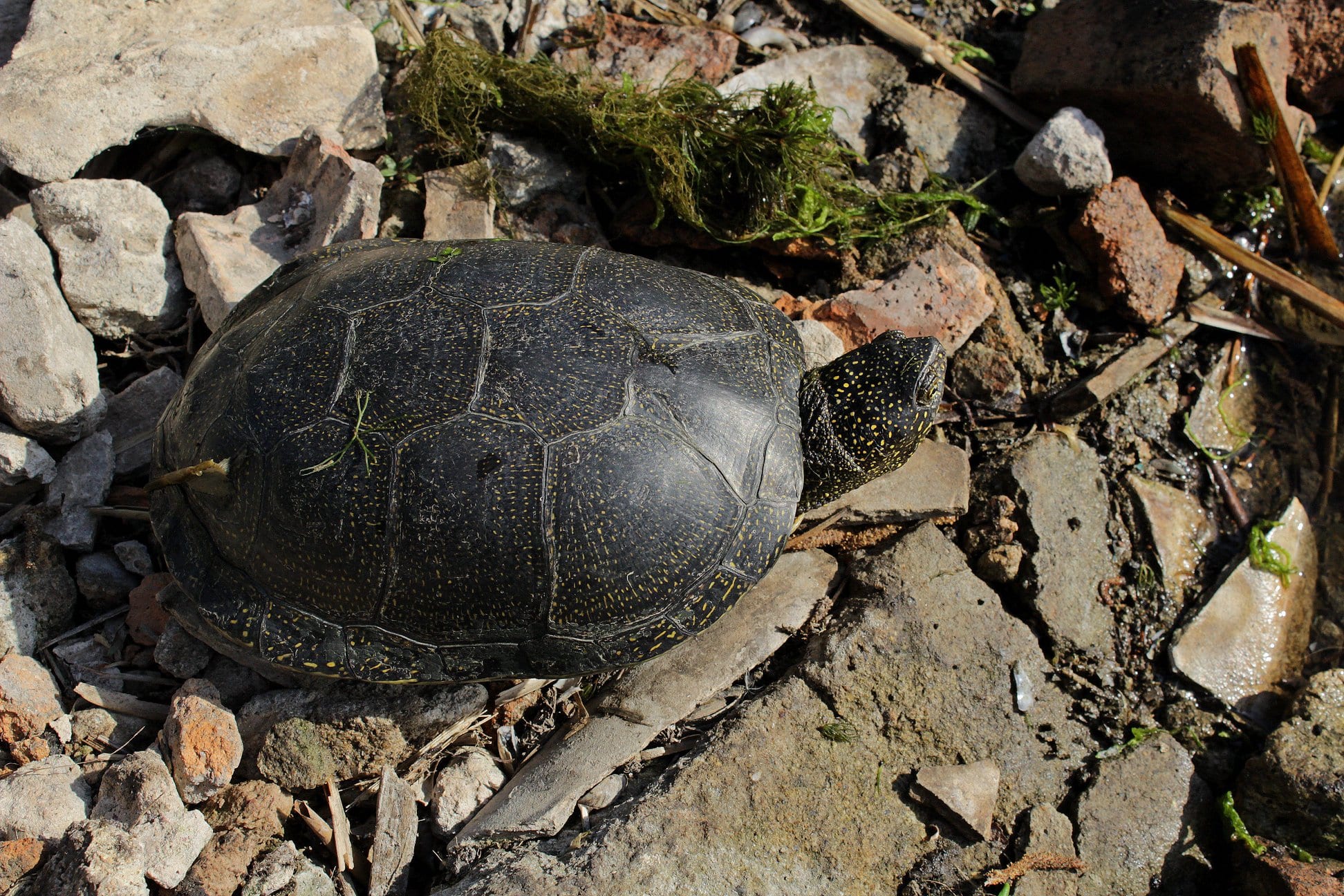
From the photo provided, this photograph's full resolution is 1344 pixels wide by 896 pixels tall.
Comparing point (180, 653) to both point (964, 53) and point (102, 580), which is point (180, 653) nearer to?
point (102, 580)

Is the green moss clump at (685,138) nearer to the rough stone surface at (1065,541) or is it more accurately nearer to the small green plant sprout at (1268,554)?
the rough stone surface at (1065,541)

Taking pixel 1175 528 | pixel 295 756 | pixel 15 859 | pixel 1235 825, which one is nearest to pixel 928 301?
pixel 1175 528

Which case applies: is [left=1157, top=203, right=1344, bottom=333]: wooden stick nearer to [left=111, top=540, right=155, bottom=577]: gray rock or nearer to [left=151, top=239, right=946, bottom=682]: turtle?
[left=151, top=239, right=946, bottom=682]: turtle

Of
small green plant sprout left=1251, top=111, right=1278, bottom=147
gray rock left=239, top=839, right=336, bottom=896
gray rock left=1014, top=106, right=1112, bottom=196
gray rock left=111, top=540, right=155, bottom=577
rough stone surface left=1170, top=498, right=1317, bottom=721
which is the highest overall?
small green plant sprout left=1251, top=111, right=1278, bottom=147

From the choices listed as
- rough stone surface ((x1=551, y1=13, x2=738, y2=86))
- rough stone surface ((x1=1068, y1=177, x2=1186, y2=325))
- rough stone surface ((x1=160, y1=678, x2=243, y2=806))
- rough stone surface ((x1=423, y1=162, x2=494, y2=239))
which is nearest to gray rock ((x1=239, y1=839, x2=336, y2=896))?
rough stone surface ((x1=160, y1=678, x2=243, y2=806))

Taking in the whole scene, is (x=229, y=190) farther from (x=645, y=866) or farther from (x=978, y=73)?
(x=978, y=73)

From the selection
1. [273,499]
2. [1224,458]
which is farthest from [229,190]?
[1224,458]
